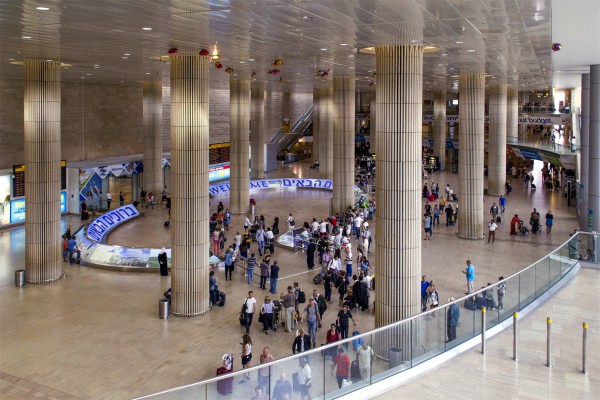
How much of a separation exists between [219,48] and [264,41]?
5.50ft

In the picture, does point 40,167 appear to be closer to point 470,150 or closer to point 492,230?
point 492,230

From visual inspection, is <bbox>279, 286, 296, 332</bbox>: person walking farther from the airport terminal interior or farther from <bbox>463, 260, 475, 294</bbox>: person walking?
<bbox>463, 260, 475, 294</bbox>: person walking

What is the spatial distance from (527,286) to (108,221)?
66.4 feet

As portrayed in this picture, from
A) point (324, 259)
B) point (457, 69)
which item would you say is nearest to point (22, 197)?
point (324, 259)

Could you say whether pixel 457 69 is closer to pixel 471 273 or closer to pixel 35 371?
pixel 471 273

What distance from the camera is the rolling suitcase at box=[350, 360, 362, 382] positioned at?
9.91 metres

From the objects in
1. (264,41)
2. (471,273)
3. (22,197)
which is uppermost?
(264,41)

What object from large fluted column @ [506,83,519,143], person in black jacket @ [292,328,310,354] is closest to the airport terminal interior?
person in black jacket @ [292,328,310,354]

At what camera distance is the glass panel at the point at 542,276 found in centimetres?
1444

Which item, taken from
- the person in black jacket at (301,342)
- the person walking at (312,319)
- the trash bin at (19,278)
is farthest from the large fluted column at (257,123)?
the person in black jacket at (301,342)

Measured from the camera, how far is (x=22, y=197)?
2903cm

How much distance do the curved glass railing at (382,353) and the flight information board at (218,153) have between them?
31911 mm

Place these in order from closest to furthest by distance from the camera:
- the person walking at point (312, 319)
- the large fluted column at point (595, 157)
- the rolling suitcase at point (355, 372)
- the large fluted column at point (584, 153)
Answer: the rolling suitcase at point (355, 372)
the person walking at point (312, 319)
the large fluted column at point (595, 157)
the large fluted column at point (584, 153)

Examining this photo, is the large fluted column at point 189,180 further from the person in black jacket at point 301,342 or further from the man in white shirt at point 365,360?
the man in white shirt at point 365,360
